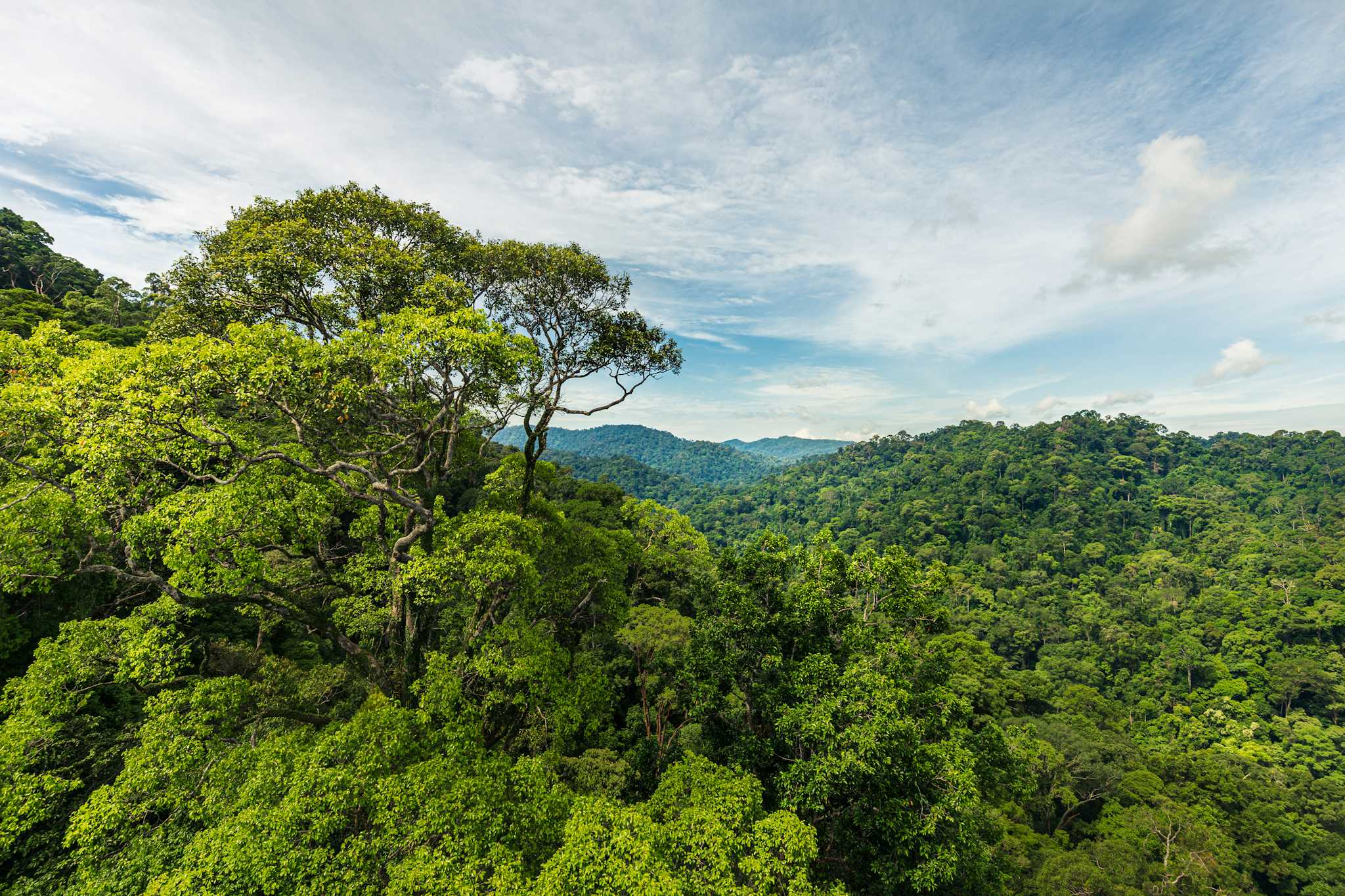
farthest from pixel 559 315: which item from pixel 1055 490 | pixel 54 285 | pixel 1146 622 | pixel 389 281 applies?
pixel 1055 490

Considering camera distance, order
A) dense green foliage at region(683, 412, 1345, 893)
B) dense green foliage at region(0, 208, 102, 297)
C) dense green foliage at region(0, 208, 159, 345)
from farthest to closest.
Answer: dense green foliage at region(0, 208, 102, 297), dense green foliage at region(0, 208, 159, 345), dense green foliage at region(683, 412, 1345, 893)

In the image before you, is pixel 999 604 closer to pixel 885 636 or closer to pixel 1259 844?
pixel 1259 844

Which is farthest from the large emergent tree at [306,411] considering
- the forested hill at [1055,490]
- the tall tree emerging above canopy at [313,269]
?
the forested hill at [1055,490]

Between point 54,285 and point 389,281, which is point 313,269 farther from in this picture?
point 54,285

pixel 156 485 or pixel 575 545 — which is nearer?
pixel 156 485

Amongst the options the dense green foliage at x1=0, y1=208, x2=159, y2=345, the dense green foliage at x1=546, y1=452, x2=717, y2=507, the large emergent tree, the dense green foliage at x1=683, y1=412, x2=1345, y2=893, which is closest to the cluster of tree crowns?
the large emergent tree

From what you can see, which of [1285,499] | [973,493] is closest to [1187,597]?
[973,493]

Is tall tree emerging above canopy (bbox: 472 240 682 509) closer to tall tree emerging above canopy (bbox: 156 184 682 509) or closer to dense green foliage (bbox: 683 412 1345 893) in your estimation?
tall tree emerging above canopy (bbox: 156 184 682 509)

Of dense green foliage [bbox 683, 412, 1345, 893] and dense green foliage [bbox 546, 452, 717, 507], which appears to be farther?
dense green foliage [bbox 546, 452, 717, 507]

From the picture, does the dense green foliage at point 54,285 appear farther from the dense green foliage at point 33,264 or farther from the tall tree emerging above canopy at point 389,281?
the tall tree emerging above canopy at point 389,281

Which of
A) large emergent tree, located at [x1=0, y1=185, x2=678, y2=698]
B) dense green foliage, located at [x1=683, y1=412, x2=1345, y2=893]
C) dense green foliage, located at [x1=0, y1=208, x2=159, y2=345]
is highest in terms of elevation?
dense green foliage, located at [x1=0, y1=208, x2=159, y2=345]

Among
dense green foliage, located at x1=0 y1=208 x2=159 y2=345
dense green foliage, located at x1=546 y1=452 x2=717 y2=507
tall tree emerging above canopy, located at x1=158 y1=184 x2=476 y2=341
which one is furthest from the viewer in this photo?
dense green foliage, located at x1=546 y1=452 x2=717 y2=507
